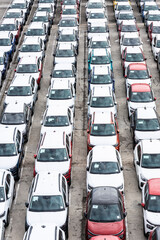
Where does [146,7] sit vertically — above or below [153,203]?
above

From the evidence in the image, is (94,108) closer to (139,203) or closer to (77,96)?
(77,96)

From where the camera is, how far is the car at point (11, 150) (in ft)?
64.2

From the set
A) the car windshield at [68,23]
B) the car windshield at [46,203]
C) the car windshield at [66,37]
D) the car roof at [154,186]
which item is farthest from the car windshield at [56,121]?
the car windshield at [68,23]

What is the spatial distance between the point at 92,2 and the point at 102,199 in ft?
87.9

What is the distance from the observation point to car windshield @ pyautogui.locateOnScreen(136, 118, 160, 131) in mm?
21469

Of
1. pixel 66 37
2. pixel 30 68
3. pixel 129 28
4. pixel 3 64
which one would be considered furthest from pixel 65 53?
pixel 129 28

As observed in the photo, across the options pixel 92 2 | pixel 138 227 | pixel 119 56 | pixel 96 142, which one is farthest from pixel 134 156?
pixel 92 2

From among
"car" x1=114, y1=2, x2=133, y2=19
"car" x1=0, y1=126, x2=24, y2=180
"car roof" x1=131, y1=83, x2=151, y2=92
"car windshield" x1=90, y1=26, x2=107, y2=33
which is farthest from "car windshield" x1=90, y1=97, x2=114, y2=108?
"car" x1=114, y1=2, x2=133, y2=19

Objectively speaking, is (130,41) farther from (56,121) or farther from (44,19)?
(56,121)

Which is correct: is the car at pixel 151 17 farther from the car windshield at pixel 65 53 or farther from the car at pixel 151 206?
the car at pixel 151 206

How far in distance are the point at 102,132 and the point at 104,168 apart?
9.29ft

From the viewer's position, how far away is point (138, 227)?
682 inches

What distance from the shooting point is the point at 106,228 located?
629 inches

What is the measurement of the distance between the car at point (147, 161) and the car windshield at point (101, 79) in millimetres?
6821
